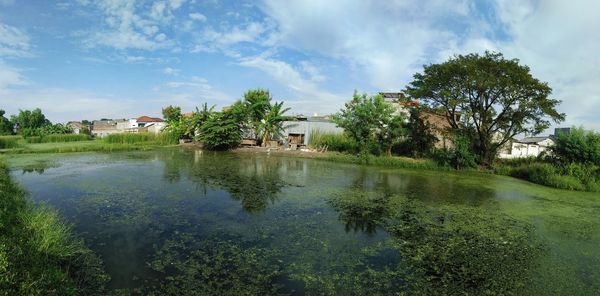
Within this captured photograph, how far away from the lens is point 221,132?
2075 cm

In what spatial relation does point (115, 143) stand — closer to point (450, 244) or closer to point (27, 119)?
point (450, 244)

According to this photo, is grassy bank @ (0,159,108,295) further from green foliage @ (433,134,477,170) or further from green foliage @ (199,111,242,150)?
green foliage @ (199,111,242,150)

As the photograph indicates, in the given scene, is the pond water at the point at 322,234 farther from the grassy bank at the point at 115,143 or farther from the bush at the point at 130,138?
the bush at the point at 130,138

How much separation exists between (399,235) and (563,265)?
224 cm

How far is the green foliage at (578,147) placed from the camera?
12180 mm

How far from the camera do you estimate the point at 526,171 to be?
45.2 feet

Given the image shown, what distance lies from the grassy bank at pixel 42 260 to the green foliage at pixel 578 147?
15.4 m

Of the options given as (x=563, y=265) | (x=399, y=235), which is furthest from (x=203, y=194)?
(x=563, y=265)

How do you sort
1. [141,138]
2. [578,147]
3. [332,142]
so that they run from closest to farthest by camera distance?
[578,147] < [332,142] < [141,138]

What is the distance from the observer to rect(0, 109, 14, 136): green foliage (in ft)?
122

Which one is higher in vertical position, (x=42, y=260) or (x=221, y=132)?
(x=221, y=132)

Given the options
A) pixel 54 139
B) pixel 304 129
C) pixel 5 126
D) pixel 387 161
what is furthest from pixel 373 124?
pixel 5 126

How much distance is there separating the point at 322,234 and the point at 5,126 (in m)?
47.6

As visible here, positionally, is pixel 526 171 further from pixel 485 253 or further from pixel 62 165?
pixel 62 165
